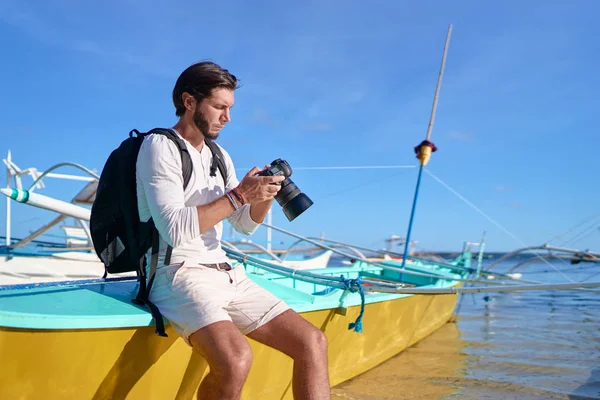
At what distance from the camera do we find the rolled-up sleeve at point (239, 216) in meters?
2.74

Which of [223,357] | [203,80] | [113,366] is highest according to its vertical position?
[203,80]

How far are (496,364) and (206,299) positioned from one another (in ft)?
14.2

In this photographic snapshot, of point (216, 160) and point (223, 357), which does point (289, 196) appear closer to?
point (216, 160)

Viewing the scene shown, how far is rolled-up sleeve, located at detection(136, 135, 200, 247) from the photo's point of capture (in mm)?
2133

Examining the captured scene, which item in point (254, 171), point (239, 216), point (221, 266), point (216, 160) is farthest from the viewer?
point (239, 216)

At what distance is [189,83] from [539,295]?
13232mm

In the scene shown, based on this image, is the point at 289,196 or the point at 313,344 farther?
the point at 289,196

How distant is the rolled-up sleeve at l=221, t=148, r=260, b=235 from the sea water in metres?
1.96

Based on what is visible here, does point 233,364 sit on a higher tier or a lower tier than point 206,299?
lower

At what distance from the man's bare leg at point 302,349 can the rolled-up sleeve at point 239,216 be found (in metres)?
0.57

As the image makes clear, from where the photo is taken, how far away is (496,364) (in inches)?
212

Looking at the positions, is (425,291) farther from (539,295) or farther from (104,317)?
(539,295)

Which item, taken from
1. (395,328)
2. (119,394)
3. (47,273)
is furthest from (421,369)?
(47,273)

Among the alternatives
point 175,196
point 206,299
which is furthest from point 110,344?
point 175,196
